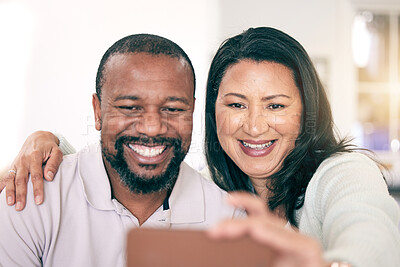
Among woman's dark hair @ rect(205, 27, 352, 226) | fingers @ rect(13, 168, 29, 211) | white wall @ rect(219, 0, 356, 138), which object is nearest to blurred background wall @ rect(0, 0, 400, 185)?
white wall @ rect(219, 0, 356, 138)

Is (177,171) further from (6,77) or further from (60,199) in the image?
(6,77)

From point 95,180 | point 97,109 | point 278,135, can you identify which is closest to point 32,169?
point 95,180

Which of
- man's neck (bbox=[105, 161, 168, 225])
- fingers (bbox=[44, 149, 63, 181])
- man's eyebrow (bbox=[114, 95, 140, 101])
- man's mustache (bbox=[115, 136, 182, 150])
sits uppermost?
man's eyebrow (bbox=[114, 95, 140, 101])

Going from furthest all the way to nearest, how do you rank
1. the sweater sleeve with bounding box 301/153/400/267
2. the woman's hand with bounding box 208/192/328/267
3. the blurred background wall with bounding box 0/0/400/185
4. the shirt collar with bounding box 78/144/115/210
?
the blurred background wall with bounding box 0/0/400/185 < the shirt collar with bounding box 78/144/115/210 < the sweater sleeve with bounding box 301/153/400/267 < the woman's hand with bounding box 208/192/328/267

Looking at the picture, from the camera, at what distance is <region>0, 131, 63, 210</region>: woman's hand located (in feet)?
3.60

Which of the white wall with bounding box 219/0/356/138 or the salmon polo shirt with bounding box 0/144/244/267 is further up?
the white wall with bounding box 219/0/356/138

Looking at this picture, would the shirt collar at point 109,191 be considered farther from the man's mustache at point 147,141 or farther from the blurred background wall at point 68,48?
the blurred background wall at point 68,48

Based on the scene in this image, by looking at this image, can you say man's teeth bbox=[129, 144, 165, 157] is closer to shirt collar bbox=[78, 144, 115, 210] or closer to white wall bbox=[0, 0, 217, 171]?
shirt collar bbox=[78, 144, 115, 210]

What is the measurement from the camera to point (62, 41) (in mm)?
3186

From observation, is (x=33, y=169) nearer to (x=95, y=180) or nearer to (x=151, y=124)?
(x=95, y=180)

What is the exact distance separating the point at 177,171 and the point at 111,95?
29cm

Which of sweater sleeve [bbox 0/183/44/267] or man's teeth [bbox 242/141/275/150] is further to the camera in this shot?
man's teeth [bbox 242/141/275/150]

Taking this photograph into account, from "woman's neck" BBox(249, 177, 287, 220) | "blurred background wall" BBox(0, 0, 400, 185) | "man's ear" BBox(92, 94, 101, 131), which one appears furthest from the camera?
"blurred background wall" BBox(0, 0, 400, 185)

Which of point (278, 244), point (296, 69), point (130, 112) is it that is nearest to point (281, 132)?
point (296, 69)
